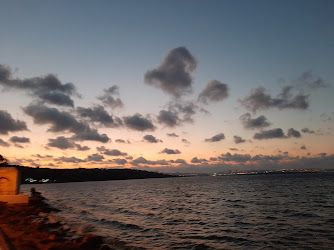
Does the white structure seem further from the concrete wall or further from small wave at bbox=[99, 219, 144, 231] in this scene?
small wave at bbox=[99, 219, 144, 231]

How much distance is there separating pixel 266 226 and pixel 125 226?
14.9 metres

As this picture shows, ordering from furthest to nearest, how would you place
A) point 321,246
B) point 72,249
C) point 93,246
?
point 321,246 → point 93,246 → point 72,249

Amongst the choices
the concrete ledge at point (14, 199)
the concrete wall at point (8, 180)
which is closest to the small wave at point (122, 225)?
the concrete ledge at point (14, 199)

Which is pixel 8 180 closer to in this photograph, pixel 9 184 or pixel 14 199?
pixel 9 184

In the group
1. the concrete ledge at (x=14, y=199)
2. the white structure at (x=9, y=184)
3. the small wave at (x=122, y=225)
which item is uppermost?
the white structure at (x=9, y=184)

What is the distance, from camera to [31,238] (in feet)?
55.8

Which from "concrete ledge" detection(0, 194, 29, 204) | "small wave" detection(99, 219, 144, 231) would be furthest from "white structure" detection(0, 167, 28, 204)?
"small wave" detection(99, 219, 144, 231)

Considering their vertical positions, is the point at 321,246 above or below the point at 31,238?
below

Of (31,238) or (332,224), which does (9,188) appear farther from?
(332,224)

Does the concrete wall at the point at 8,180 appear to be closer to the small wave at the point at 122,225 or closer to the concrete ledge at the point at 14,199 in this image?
the concrete ledge at the point at 14,199

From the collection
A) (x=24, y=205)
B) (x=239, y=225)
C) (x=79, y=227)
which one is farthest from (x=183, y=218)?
(x=24, y=205)

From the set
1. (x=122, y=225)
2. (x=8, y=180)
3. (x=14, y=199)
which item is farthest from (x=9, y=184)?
(x=122, y=225)

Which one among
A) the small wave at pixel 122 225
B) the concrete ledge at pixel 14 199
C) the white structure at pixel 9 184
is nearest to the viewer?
the small wave at pixel 122 225

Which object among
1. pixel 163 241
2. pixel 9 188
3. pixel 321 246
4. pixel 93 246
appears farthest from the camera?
pixel 9 188
